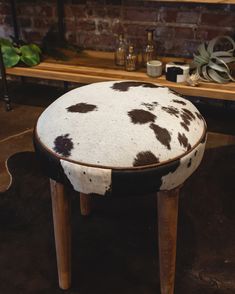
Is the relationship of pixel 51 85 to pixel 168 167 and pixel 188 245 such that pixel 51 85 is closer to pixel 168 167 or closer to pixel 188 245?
pixel 188 245

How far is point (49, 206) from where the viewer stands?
141cm

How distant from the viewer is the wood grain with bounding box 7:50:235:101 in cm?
174

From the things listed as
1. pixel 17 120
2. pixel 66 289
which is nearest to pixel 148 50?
pixel 17 120

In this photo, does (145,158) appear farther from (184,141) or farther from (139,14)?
(139,14)

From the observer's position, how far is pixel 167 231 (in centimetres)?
95

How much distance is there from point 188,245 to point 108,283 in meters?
0.29

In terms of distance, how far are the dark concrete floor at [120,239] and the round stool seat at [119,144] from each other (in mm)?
378

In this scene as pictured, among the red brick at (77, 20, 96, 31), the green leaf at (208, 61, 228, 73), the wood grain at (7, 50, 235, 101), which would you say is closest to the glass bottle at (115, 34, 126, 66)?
the wood grain at (7, 50, 235, 101)

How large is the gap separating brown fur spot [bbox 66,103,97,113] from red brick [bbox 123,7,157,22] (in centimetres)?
129

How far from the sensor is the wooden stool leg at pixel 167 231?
36.4 inches

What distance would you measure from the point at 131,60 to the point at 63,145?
1.17 metres

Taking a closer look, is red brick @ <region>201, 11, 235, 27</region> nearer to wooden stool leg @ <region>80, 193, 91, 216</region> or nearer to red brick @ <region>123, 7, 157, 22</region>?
red brick @ <region>123, 7, 157, 22</region>

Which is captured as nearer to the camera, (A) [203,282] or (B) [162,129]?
(B) [162,129]

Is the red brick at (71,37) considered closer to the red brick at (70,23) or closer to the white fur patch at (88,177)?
the red brick at (70,23)
